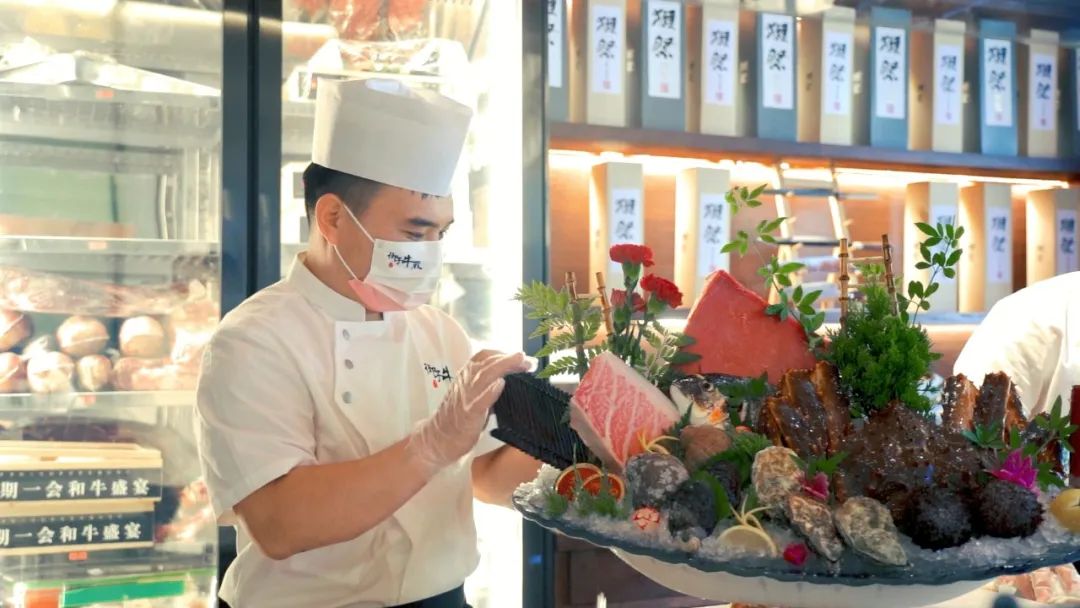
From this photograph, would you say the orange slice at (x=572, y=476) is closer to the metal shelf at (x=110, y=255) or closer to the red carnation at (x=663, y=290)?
the red carnation at (x=663, y=290)

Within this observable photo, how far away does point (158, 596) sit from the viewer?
2336mm

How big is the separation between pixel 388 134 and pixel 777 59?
1.69m

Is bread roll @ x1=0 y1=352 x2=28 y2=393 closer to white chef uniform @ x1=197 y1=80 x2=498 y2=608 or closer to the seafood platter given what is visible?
white chef uniform @ x1=197 y1=80 x2=498 y2=608

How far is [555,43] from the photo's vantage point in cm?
270

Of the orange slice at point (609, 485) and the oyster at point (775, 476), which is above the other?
the oyster at point (775, 476)

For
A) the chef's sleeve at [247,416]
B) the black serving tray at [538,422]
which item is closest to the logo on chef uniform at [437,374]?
the chef's sleeve at [247,416]

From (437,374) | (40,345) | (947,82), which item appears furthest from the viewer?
(947,82)

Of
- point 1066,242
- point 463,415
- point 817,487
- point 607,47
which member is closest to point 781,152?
point 607,47

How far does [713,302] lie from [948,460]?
→ 14.3 inches

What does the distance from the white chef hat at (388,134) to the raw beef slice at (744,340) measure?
551mm

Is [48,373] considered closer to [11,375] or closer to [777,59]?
[11,375]

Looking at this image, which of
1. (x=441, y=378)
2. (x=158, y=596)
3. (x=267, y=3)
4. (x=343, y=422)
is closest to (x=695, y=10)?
(x=267, y=3)

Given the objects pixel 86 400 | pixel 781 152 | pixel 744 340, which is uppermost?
pixel 781 152

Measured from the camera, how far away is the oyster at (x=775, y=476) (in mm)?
931
